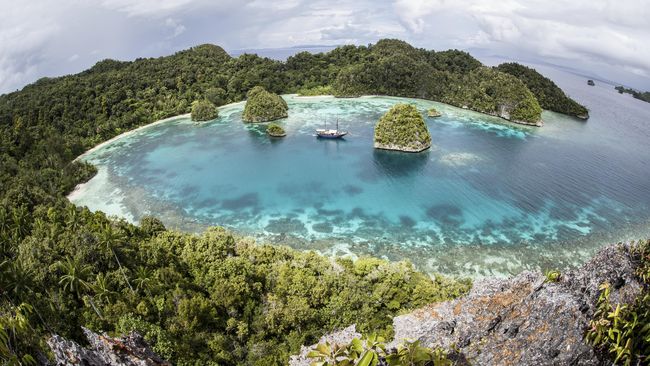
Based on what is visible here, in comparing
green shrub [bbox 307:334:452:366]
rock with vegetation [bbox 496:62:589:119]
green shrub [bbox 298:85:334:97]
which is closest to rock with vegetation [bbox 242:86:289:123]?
green shrub [bbox 298:85:334:97]

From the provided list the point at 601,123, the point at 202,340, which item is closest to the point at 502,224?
the point at 202,340

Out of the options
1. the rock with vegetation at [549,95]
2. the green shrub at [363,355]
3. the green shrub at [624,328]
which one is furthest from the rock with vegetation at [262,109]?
the green shrub at [363,355]

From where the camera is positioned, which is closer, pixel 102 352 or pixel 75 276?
pixel 102 352

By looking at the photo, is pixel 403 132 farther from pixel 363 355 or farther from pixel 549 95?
pixel 363 355

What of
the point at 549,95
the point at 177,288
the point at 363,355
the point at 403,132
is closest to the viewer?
the point at 363,355

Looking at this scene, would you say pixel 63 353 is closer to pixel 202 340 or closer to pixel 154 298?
pixel 202 340

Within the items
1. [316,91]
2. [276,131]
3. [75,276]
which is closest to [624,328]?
[75,276]
